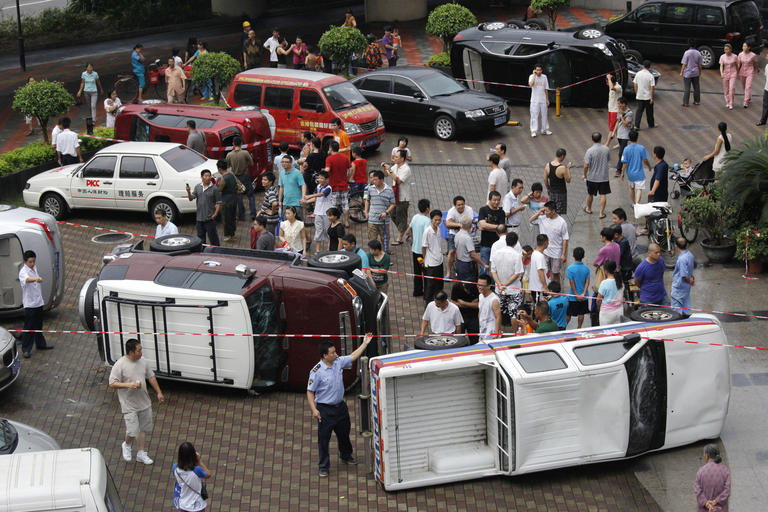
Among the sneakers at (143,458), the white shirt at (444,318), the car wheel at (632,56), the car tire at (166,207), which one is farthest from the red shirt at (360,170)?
the car wheel at (632,56)

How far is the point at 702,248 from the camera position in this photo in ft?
56.8

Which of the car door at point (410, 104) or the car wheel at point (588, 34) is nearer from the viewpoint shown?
the car door at point (410, 104)

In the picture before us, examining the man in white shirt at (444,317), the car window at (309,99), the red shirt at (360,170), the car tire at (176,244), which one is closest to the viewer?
the man in white shirt at (444,317)

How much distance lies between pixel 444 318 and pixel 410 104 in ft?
39.1

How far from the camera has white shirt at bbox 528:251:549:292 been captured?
46.8 feet

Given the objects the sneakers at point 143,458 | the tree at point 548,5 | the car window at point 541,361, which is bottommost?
the sneakers at point 143,458

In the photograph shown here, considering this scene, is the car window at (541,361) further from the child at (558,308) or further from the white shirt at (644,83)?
the white shirt at (644,83)

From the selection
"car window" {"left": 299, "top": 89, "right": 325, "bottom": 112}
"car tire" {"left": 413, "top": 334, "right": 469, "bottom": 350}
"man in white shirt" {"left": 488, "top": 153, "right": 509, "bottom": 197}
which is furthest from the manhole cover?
"car tire" {"left": 413, "top": 334, "right": 469, "bottom": 350}

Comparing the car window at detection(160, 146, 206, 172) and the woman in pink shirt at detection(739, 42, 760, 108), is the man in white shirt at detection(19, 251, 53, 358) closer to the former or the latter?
the car window at detection(160, 146, 206, 172)

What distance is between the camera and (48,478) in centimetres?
895

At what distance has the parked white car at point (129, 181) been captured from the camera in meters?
18.9

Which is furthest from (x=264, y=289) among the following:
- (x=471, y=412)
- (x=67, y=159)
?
(x=67, y=159)

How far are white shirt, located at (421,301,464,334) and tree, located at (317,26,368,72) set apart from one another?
15.3 meters

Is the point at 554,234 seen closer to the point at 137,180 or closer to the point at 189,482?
the point at 189,482
